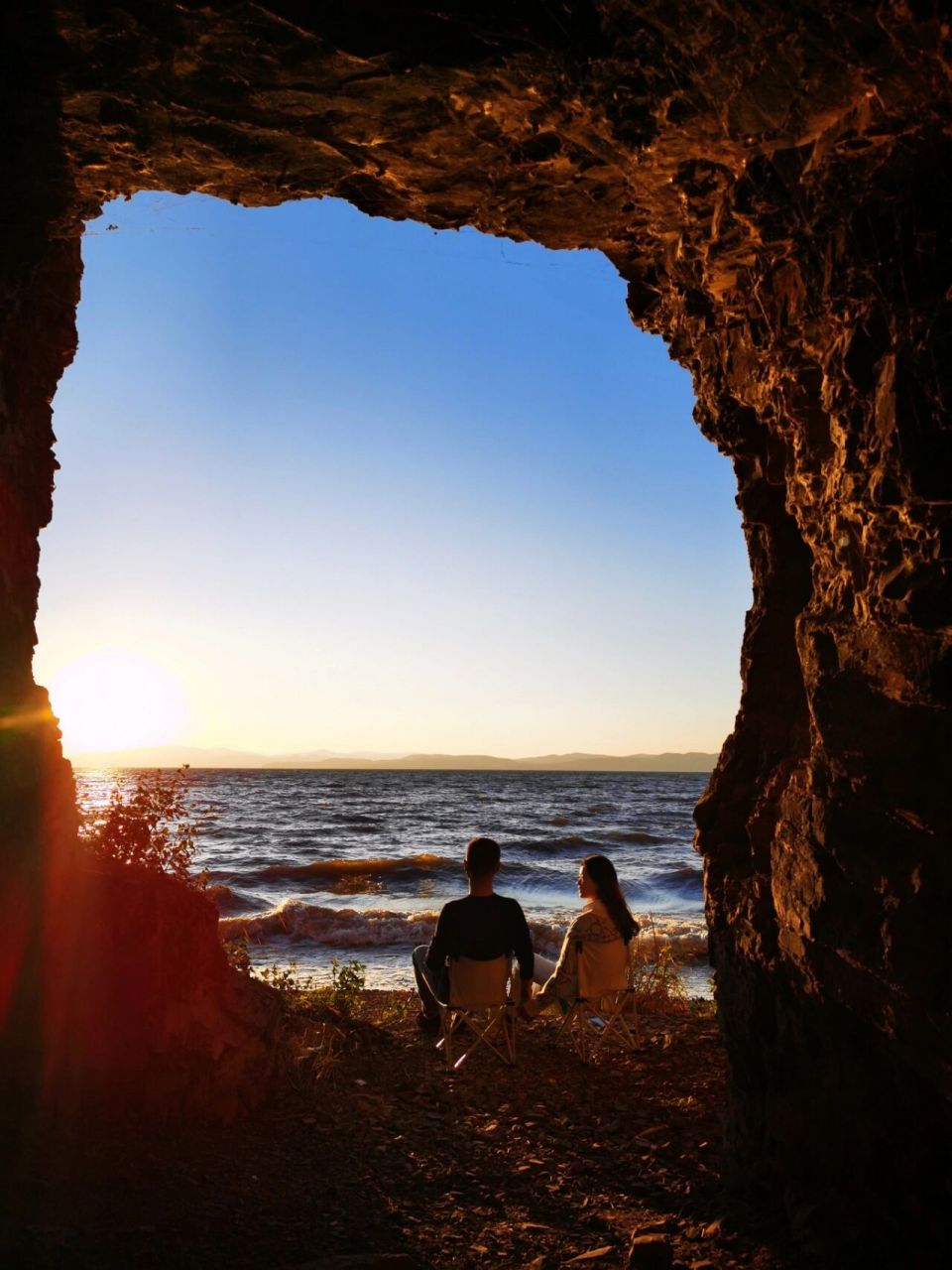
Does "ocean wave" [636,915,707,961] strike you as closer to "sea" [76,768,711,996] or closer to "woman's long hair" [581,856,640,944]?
"sea" [76,768,711,996]

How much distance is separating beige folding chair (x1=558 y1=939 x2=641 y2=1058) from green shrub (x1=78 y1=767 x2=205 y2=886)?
10.3 feet

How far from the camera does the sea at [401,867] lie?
45.8ft

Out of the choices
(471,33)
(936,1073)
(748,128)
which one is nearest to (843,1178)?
(936,1073)

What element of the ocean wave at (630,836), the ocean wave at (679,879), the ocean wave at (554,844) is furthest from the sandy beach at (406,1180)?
the ocean wave at (630,836)

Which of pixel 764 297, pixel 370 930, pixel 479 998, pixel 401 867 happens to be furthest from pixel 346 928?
pixel 764 297

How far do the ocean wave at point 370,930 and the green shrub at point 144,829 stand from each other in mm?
8830

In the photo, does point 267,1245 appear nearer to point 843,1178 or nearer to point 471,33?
point 843,1178

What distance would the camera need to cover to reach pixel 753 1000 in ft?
14.4

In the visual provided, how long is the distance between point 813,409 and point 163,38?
11.0ft

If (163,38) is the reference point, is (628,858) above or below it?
below

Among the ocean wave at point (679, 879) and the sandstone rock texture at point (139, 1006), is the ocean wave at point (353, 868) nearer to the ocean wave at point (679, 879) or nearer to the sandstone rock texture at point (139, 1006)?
the ocean wave at point (679, 879)

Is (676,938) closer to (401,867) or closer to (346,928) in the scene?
(346,928)

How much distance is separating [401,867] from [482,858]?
1953cm

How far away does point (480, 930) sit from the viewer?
6.74 meters
